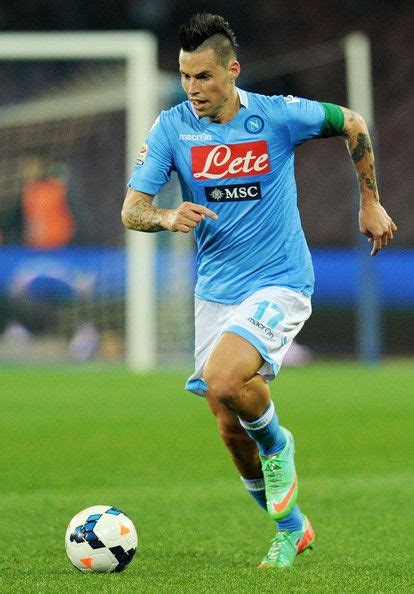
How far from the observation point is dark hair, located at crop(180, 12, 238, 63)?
18.9 ft

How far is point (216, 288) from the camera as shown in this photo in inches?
235

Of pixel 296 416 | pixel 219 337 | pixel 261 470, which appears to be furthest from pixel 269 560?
pixel 296 416

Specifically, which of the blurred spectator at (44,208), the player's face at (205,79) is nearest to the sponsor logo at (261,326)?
the player's face at (205,79)

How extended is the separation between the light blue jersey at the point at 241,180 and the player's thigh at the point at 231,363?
0.34 meters

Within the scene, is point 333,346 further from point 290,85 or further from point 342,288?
point 290,85

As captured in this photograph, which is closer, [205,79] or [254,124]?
[205,79]

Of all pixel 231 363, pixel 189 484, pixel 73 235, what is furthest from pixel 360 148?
pixel 73 235

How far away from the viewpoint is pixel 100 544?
543 cm

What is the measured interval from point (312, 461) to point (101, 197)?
1146cm

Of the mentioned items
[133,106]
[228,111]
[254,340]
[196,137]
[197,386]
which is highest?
[133,106]

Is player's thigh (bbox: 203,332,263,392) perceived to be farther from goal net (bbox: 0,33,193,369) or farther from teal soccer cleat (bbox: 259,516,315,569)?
goal net (bbox: 0,33,193,369)

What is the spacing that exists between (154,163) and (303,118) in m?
0.67

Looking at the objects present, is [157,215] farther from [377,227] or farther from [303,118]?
[377,227]

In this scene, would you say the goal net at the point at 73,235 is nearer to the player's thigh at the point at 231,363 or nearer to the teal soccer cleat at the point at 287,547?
the teal soccer cleat at the point at 287,547
